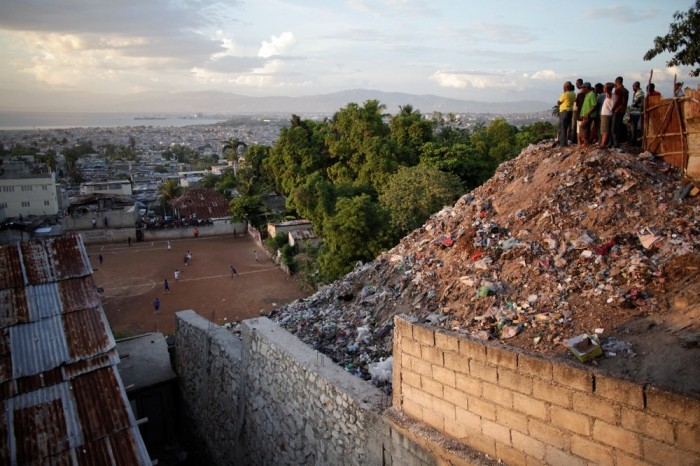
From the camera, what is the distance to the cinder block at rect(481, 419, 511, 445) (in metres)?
3.27

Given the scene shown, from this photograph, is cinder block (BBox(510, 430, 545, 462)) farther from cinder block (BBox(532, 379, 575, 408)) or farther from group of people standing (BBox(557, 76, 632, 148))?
group of people standing (BBox(557, 76, 632, 148))

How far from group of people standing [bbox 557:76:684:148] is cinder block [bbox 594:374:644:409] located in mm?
5245

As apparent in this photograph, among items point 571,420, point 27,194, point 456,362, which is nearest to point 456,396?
point 456,362

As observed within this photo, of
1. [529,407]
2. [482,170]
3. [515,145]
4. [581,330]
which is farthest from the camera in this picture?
[515,145]

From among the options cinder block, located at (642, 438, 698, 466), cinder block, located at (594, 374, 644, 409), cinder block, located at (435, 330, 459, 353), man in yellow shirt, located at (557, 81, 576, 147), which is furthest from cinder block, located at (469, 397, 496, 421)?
man in yellow shirt, located at (557, 81, 576, 147)

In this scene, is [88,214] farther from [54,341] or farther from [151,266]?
[54,341]

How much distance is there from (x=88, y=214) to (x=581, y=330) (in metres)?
29.5

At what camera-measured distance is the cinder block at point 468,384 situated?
3.41 meters

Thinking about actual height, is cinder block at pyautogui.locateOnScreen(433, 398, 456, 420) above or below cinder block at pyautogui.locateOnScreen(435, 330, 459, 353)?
below

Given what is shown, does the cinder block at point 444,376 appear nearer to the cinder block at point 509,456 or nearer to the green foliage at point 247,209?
the cinder block at point 509,456

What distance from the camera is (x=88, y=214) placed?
1105 inches

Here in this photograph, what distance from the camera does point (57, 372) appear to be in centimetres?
596

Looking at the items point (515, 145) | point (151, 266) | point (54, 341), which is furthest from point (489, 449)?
point (515, 145)

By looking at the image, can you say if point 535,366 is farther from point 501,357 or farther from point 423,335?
point 423,335
